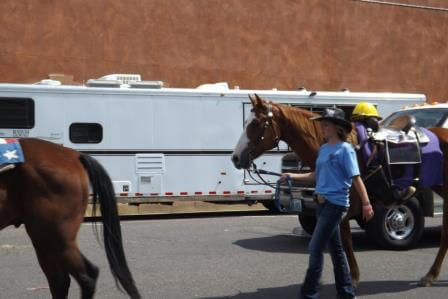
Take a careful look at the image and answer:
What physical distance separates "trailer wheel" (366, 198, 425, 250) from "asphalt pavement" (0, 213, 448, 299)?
0.51ft

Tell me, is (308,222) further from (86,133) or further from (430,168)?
(86,133)

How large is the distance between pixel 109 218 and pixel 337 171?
2069 millimetres

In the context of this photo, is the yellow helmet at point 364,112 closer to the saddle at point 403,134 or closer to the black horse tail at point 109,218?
the saddle at point 403,134

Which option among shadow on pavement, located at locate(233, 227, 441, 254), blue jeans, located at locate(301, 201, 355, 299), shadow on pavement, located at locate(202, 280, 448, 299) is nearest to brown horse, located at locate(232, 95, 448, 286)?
shadow on pavement, located at locate(202, 280, 448, 299)

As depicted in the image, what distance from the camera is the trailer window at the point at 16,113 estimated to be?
14031 millimetres

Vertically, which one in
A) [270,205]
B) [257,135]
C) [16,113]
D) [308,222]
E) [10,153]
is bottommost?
[270,205]

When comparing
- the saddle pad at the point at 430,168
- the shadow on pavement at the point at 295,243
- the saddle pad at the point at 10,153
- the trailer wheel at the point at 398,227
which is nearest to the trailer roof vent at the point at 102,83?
the shadow on pavement at the point at 295,243

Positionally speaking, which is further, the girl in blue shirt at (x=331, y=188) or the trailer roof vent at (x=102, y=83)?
the trailer roof vent at (x=102, y=83)

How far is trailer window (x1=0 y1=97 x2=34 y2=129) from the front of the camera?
46.0 feet

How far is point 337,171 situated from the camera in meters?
6.05

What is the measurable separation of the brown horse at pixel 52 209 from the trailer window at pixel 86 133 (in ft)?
29.5

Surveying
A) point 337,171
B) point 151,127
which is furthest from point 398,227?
point 151,127

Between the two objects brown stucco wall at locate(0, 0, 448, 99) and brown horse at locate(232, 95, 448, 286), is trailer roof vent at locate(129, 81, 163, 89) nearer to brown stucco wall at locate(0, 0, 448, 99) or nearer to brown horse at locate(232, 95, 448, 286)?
brown stucco wall at locate(0, 0, 448, 99)

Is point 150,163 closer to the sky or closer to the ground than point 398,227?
closer to the sky
